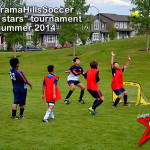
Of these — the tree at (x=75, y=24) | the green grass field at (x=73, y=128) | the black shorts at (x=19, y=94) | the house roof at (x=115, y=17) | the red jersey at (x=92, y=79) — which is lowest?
the green grass field at (x=73, y=128)

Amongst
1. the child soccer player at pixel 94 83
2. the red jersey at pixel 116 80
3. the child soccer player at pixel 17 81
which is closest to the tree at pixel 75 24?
the red jersey at pixel 116 80

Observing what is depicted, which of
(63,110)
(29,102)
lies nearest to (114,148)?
(63,110)

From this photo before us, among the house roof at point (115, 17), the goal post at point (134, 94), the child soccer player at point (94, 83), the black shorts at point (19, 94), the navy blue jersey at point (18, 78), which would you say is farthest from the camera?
the house roof at point (115, 17)

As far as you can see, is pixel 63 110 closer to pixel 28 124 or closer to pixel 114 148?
pixel 28 124

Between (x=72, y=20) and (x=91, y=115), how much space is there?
4047cm

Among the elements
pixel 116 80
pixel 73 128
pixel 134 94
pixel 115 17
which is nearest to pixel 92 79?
pixel 116 80

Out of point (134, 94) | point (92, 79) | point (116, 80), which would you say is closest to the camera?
point (92, 79)

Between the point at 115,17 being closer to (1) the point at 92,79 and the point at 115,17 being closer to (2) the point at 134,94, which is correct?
(2) the point at 134,94

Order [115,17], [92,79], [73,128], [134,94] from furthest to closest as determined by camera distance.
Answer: [115,17] → [134,94] → [92,79] → [73,128]

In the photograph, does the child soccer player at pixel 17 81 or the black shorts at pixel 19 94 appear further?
the black shorts at pixel 19 94

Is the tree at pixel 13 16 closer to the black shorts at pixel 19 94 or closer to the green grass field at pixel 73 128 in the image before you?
the green grass field at pixel 73 128

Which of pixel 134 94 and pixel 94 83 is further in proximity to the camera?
pixel 134 94

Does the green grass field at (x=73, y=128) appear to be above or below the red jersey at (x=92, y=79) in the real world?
below

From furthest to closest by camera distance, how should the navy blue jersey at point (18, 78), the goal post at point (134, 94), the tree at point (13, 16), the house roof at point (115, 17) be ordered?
1. the house roof at point (115, 17)
2. the tree at point (13, 16)
3. the goal post at point (134, 94)
4. the navy blue jersey at point (18, 78)
